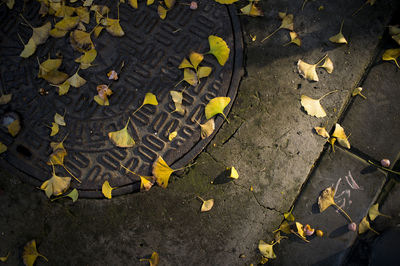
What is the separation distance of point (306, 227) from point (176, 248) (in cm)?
86

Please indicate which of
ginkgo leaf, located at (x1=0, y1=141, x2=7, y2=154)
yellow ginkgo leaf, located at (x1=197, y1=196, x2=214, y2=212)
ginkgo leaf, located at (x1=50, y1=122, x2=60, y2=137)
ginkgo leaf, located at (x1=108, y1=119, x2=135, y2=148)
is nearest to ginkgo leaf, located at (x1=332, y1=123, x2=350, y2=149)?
yellow ginkgo leaf, located at (x1=197, y1=196, x2=214, y2=212)

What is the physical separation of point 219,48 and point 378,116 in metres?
1.20

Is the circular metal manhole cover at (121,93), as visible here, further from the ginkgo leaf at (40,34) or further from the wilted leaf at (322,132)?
the wilted leaf at (322,132)

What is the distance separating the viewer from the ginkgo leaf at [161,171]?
5.89 feet

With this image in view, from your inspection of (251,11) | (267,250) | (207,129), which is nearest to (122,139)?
(207,129)

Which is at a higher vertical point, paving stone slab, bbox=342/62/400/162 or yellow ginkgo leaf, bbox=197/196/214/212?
paving stone slab, bbox=342/62/400/162

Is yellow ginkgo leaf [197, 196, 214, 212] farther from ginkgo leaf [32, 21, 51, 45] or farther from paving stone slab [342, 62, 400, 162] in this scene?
ginkgo leaf [32, 21, 51, 45]

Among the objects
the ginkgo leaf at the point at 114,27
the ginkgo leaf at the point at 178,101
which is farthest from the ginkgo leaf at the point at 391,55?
the ginkgo leaf at the point at 114,27

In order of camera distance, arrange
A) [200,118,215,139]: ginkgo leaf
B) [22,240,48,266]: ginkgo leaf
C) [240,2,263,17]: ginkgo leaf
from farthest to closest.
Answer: [240,2,263,17]: ginkgo leaf
[200,118,215,139]: ginkgo leaf
[22,240,48,266]: ginkgo leaf

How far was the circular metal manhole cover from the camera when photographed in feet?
5.95

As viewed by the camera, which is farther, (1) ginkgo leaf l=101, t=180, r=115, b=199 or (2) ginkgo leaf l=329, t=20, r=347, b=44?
(2) ginkgo leaf l=329, t=20, r=347, b=44

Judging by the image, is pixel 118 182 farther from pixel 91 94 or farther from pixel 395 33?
pixel 395 33

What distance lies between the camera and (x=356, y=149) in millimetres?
1875

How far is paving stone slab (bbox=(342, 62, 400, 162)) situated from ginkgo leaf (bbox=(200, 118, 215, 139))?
0.93 meters
